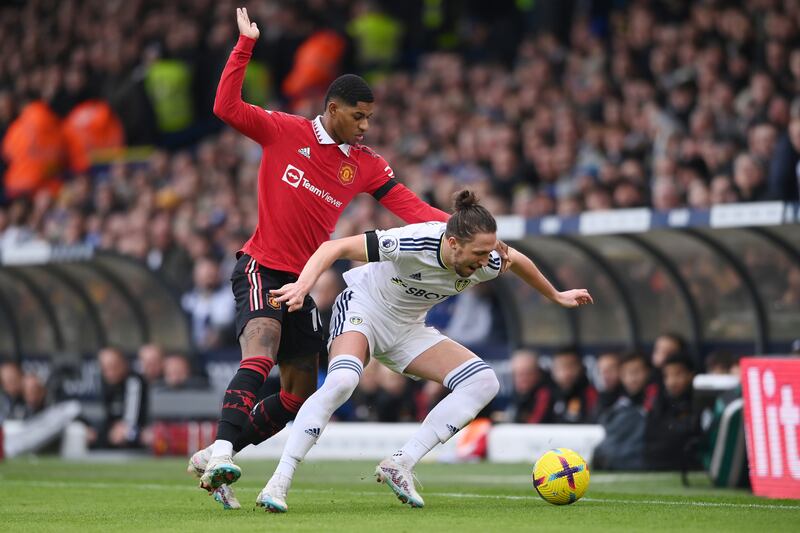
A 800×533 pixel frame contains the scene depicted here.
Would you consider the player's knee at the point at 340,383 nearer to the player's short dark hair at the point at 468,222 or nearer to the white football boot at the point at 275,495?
the white football boot at the point at 275,495

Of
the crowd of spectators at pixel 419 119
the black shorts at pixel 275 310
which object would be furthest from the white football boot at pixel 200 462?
the crowd of spectators at pixel 419 119

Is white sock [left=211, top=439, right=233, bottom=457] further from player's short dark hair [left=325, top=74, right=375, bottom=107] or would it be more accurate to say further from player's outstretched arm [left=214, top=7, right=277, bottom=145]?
player's short dark hair [left=325, top=74, right=375, bottom=107]

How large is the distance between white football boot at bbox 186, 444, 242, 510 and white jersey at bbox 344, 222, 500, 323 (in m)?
1.33

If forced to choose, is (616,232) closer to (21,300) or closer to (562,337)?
(562,337)

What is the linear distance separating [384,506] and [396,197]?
6.07 ft

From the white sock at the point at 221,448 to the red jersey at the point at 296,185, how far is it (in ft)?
3.77

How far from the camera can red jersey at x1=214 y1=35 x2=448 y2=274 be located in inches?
318

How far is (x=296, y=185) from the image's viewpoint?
8125 millimetres

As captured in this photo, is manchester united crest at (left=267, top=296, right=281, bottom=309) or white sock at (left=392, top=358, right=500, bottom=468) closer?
manchester united crest at (left=267, top=296, right=281, bottom=309)

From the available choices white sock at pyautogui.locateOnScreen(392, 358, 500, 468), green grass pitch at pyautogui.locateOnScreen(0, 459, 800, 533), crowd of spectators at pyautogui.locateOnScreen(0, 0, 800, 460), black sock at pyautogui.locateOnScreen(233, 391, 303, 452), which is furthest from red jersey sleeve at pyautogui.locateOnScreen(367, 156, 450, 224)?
crowd of spectators at pyautogui.locateOnScreen(0, 0, 800, 460)

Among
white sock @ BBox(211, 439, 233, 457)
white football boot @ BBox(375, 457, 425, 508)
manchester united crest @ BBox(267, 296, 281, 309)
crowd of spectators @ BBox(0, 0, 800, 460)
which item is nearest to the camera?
manchester united crest @ BBox(267, 296, 281, 309)

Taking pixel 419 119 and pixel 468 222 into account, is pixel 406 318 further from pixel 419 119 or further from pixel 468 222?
pixel 419 119

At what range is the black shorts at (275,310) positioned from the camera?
7.84 metres

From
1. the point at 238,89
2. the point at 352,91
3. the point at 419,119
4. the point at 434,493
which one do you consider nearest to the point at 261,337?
the point at 238,89
